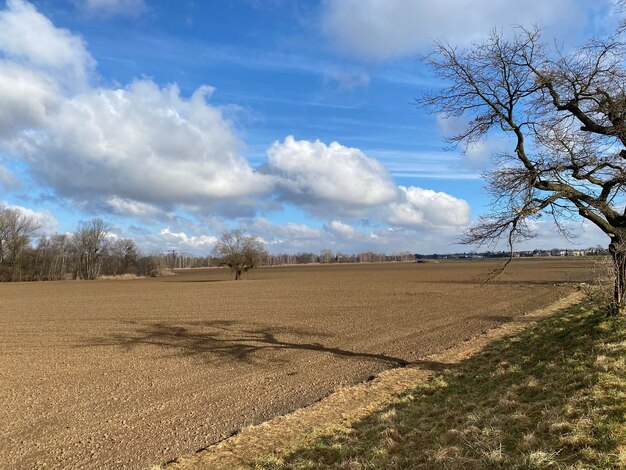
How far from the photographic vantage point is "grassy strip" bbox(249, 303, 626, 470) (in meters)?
5.12

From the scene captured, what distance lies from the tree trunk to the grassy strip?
2.12 feet

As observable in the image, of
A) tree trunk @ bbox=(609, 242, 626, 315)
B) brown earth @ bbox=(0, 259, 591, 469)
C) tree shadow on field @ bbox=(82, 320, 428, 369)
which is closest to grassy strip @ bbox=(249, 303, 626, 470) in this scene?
tree trunk @ bbox=(609, 242, 626, 315)

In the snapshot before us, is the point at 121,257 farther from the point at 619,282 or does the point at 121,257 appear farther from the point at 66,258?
the point at 619,282

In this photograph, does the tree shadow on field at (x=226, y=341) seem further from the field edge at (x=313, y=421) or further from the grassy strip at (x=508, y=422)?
the grassy strip at (x=508, y=422)

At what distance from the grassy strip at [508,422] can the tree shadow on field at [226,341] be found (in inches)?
136

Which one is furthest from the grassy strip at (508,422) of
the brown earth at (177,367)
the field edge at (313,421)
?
the brown earth at (177,367)

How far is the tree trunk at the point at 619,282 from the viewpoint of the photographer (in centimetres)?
1101

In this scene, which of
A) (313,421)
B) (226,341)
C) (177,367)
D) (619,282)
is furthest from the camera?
(226,341)

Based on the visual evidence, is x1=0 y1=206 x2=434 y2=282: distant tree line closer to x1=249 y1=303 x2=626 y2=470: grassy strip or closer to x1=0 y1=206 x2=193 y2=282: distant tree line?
x1=0 y1=206 x2=193 y2=282: distant tree line

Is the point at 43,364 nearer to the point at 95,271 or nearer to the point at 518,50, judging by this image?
the point at 518,50

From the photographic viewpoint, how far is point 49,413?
965 cm

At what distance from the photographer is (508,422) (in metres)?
6.41

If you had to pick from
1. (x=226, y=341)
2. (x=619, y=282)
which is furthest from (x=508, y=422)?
(x=226, y=341)

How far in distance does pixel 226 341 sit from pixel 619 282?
45.1 feet
